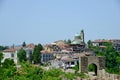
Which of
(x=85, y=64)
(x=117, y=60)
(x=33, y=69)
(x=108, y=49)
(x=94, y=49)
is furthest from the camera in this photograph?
(x=94, y=49)

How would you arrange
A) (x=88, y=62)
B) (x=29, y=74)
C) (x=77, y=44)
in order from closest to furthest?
(x=29, y=74) → (x=88, y=62) → (x=77, y=44)

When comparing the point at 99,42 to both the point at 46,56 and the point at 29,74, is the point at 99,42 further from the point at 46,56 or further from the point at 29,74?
the point at 29,74

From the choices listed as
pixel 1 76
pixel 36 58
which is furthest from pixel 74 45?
pixel 1 76

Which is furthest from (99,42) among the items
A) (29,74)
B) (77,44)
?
(29,74)

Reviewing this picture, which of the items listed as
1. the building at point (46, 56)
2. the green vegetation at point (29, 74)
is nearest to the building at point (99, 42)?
the building at point (46, 56)

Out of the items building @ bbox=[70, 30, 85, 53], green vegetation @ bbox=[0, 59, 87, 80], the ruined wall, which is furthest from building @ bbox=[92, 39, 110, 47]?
green vegetation @ bbox=[0, 59, 87, 80]

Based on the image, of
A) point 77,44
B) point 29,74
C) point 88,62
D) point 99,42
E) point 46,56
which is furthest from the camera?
point 99,42

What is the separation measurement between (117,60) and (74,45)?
9.56 m

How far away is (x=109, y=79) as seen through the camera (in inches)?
770

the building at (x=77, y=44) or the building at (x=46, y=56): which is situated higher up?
the building at (x=77, y=44)

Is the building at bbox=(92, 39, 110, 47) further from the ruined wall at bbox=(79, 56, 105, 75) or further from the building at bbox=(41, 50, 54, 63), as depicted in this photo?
the ruined wall at bbox=(79, 56, 105, 75)

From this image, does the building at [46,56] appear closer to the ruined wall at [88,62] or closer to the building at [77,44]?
the building at [77,44]

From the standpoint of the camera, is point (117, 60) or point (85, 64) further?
point (117, 60)

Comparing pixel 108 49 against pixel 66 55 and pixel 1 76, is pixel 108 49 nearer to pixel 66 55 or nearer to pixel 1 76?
pixel 66 55
